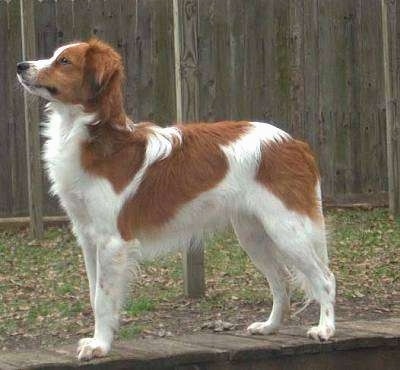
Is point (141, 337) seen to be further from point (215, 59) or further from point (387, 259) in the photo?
point (215, 59)

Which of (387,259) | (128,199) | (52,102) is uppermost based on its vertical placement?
(52,102)

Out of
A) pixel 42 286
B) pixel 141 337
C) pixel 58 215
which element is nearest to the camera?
pixel 141 337

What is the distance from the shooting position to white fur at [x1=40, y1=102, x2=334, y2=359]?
18.4 ft

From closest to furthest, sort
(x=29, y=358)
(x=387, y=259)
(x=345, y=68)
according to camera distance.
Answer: (x=29, y=358) → (x=387, y=259) → (x=345, y=68)

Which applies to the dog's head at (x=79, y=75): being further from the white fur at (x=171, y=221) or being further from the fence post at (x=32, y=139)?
the fence post at (x=32, y=139)

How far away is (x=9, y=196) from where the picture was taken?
11.4 m

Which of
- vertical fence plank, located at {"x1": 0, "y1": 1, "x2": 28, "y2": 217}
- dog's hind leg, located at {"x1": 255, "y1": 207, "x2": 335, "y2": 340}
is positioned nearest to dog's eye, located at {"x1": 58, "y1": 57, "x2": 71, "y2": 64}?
dog's hind leg, located at {"x1": 255, "y1": 207, "x2": 335, "y2": 340}

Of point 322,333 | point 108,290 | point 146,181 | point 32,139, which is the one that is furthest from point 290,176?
point 32,139

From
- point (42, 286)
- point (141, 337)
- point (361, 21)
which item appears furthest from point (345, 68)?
point (141, 337)

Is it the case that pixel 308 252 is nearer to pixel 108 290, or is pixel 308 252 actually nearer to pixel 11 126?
pixel 108 290

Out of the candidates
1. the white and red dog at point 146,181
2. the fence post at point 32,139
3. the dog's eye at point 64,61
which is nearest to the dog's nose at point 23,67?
the white and red dog at point 146,181

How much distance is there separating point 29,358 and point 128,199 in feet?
3.30

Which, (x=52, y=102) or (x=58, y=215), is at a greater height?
(x=52, y=102)

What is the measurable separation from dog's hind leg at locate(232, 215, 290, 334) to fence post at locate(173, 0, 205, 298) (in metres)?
1.44
